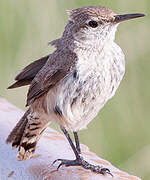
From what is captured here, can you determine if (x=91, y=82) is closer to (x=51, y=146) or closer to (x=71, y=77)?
(x=71, y=77)

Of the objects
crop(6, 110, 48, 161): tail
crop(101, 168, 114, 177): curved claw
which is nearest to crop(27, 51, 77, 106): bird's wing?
crop(6, 110, 48, 161): tail

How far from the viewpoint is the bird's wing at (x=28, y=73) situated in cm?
529

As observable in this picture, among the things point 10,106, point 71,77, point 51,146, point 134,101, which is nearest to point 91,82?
point 71,77

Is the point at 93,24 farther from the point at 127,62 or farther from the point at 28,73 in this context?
the point at 127,62

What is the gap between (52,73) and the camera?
5098mm

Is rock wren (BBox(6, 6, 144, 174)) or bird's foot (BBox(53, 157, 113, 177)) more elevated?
rock wren (BBox(6, 6, 144, 174))

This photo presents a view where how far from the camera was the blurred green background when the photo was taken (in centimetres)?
595

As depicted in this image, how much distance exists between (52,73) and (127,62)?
121 centimetres

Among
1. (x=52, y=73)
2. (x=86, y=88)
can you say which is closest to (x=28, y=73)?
(x=52, y=73)

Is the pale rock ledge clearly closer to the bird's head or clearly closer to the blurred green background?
the blurred green background

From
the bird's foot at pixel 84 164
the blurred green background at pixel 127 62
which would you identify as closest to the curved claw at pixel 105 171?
the bird's foot at pixel 84 164

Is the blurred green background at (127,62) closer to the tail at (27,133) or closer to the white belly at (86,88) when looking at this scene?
the tail at (27,133)

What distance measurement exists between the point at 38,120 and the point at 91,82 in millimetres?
627

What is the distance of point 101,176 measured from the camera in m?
4.84
